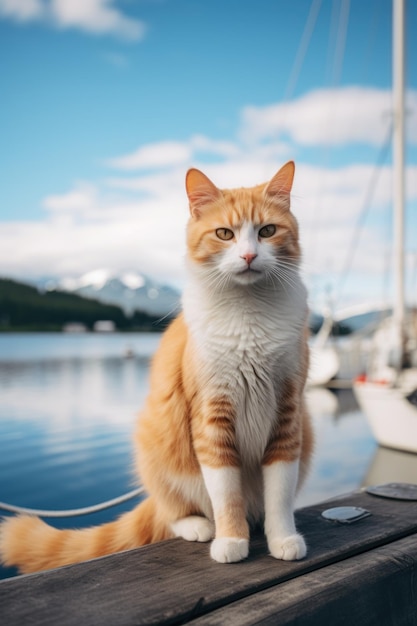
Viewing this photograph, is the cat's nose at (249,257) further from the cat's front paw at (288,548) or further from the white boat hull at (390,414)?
the white boat hull at (390,414)

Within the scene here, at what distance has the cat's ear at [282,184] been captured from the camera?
136 centimetres

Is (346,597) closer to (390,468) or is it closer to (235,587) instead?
(235,587)

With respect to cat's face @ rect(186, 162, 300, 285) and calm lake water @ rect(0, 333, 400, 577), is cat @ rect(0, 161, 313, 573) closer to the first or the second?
cat's face @ rect(186, 162, 300, 285)

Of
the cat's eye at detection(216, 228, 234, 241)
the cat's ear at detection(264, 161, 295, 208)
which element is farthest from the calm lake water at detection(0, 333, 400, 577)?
the cat's ear at detection(264, 161, 295, 208)

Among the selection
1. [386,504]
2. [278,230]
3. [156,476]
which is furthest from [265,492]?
[278,230]

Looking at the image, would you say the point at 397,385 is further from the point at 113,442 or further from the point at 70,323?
the point at 70,323

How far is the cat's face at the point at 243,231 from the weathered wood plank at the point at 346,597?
0.63 meters

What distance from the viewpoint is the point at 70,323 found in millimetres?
49469

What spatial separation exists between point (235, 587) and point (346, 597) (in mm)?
219

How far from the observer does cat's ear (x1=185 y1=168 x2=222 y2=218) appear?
135 centimetres

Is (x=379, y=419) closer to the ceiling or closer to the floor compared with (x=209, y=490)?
closer to the floor

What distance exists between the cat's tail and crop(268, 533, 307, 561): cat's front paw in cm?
35

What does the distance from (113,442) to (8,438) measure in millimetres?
1064

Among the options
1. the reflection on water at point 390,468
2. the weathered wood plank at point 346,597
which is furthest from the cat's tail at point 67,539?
the reflection on water at point 390,468
